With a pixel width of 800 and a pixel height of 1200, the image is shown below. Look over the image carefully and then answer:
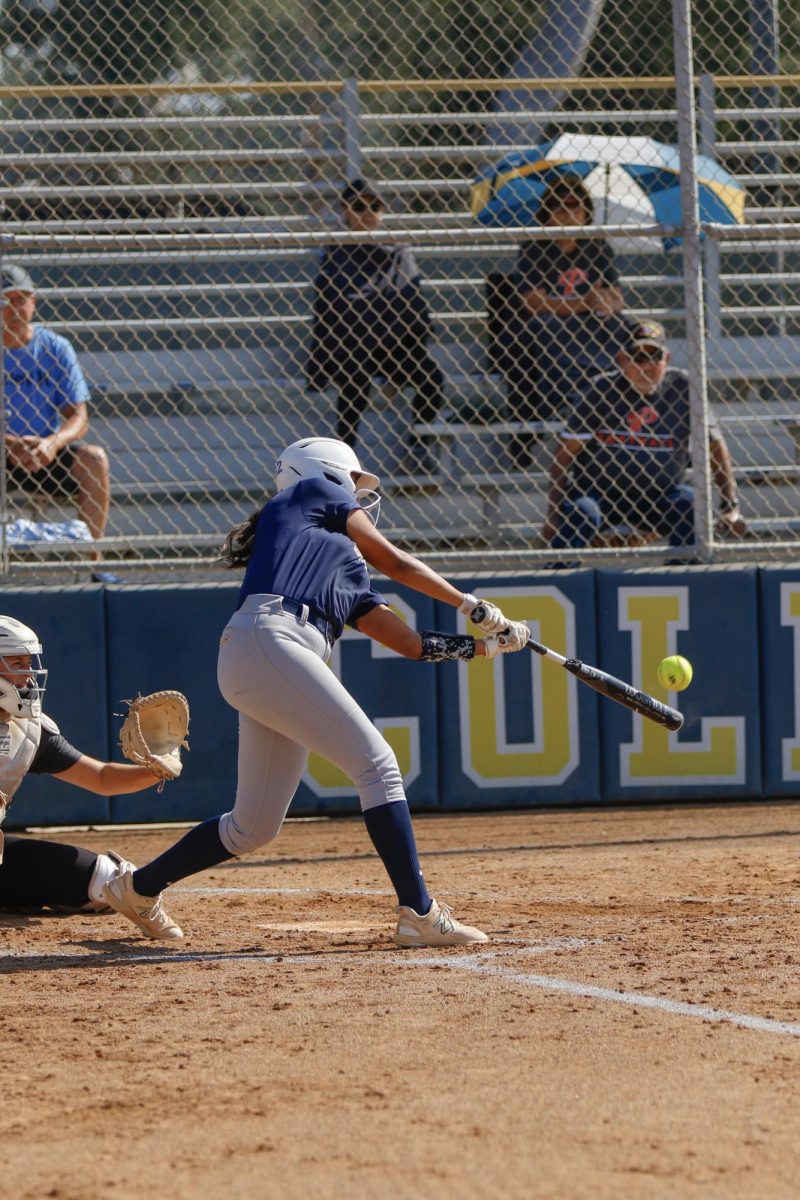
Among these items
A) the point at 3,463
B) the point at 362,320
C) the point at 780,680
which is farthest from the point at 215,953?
the point at 362,320

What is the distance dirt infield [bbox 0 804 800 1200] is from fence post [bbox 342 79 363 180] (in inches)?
214

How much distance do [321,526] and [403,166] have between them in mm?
9350

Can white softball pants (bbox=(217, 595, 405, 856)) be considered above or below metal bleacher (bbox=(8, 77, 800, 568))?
below

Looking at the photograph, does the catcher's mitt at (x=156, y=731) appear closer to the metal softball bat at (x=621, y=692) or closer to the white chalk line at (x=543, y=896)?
the white chalk line at (x=543, y=896)

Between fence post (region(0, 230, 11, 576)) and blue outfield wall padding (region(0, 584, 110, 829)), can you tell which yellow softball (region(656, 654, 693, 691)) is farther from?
fence post (region(0, 230, 11, 576))

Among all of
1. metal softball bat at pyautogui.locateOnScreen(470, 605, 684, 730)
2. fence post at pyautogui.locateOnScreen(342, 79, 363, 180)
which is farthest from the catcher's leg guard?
fence post at pyautogui.locateOnScreen(342, 79, 363, 180)

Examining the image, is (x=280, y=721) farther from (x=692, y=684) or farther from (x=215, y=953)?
(x=692, y=684)

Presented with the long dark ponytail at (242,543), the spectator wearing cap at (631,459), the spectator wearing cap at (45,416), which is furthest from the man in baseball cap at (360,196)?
the long dark ponytail at (242,543)

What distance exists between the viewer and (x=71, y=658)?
8.05 meters

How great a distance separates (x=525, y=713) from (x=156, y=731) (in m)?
3.27

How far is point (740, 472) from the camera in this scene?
31.4 feet

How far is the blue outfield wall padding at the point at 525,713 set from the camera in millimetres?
8234

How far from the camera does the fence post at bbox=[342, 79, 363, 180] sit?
10227 mm

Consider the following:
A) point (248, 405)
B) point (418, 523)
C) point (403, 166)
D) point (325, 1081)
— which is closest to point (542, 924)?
point (325, 1081)
